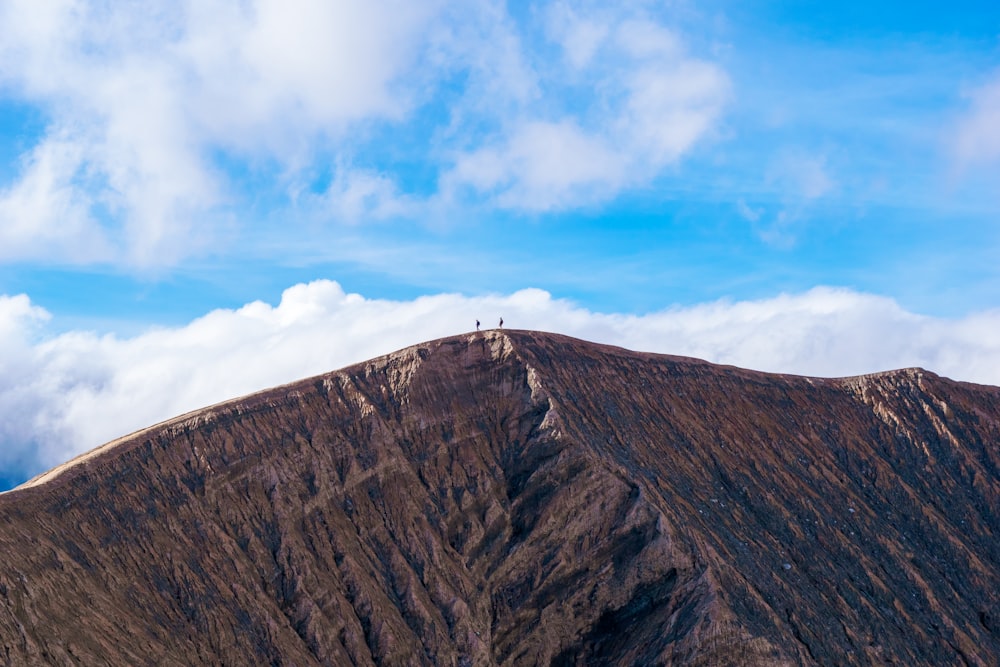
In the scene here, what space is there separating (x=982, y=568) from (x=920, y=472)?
10.4 m

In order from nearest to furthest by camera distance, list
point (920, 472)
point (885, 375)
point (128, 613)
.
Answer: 1. point (128, 613)
2. point (920, 472)
3. point (885, 375)

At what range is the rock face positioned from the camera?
201ft

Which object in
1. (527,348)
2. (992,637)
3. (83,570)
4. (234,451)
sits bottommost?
(992,637)

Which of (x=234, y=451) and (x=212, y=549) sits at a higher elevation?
(x=234, y=451)

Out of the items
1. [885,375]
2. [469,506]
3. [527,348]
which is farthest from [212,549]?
[885,375]

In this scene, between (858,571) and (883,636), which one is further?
(858,571)

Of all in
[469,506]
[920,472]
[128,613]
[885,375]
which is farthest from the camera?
[885,375]

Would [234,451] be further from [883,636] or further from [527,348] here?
[883,636]

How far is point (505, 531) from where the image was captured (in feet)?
238

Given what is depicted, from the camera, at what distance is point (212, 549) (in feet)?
211

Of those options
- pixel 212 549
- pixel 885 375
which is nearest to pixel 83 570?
pixel 212 549

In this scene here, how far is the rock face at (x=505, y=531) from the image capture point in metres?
61.2

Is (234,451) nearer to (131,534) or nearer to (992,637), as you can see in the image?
(131,534)

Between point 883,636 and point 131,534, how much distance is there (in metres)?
44.2
